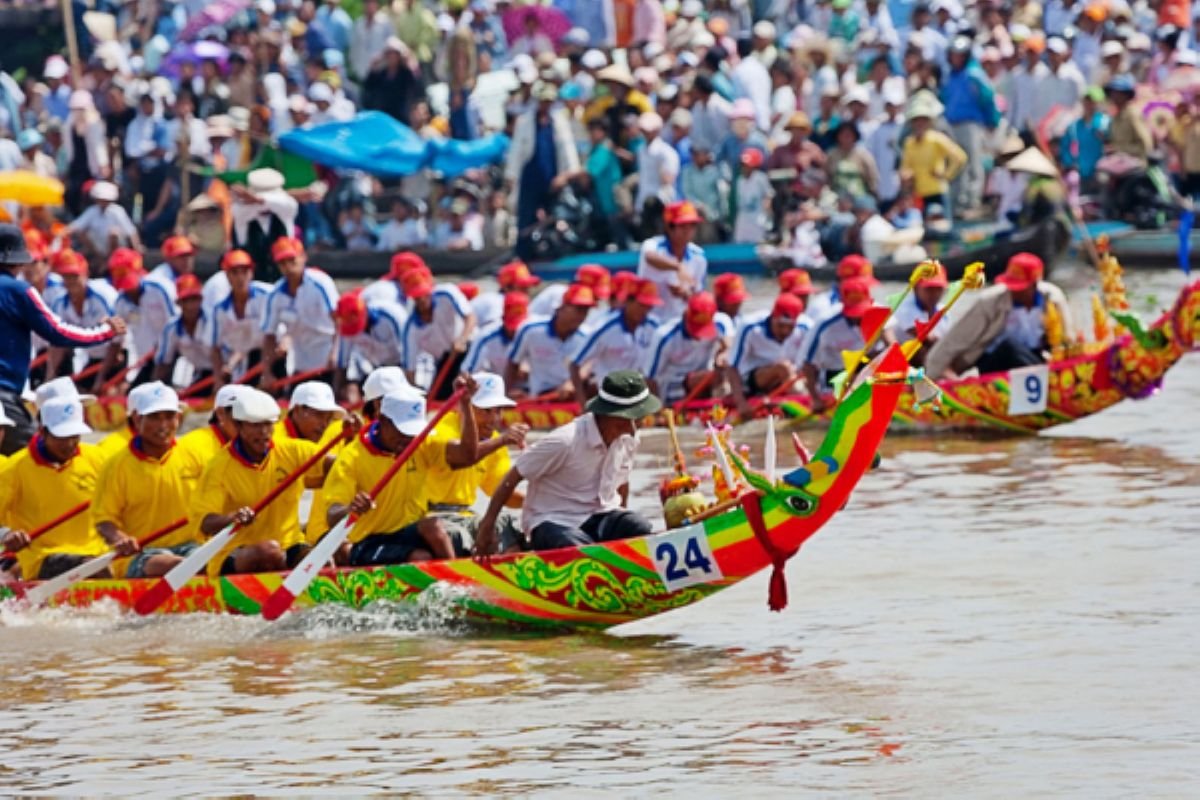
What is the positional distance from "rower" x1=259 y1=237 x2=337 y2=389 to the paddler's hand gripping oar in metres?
7.07

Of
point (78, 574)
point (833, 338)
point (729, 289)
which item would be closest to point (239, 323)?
point (729, 289)

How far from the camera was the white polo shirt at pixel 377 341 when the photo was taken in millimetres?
18734

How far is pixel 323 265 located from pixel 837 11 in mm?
5064

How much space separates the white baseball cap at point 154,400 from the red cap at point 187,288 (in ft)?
23.0

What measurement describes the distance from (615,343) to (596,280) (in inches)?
74.9

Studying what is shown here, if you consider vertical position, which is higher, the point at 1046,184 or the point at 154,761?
the point at 1046,184

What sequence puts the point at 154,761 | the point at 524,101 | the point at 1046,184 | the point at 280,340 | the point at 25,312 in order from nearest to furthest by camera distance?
the point at 154,761 < the point at 25,312 < the point at 280,340 < the point at 1046,184 < the point at 524,101

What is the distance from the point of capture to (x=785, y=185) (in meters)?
24.0

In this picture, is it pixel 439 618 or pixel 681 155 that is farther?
pixel 681 155

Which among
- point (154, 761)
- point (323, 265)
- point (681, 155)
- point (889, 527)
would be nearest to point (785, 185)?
point (681, 155)

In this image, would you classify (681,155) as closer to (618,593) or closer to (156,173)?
(156,173)

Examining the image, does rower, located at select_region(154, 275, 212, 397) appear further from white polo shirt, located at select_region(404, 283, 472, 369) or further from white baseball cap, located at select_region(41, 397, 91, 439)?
white baseball cap, located at select_region(41, 397, 91, 439)

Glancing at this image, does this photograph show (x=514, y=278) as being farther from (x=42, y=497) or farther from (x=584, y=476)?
(x=584, y=476)

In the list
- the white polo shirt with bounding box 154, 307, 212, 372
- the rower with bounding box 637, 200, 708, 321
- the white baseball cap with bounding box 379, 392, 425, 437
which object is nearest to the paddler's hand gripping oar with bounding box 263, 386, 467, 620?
the white baseball cap with bounding box 379, 392, 425, 437
